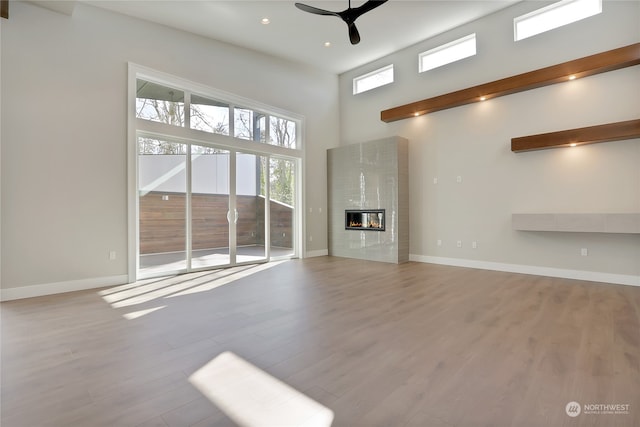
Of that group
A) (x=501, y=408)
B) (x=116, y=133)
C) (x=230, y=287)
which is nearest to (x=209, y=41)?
(x=116, y=133)

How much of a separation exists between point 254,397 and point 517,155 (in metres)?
5.61

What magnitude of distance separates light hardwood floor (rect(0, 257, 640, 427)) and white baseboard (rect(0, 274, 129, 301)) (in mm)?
264

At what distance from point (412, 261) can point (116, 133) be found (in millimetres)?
5903

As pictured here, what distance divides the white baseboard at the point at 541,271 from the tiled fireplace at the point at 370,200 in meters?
0.80

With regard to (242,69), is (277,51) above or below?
above

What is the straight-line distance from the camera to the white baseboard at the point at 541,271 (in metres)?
4.39

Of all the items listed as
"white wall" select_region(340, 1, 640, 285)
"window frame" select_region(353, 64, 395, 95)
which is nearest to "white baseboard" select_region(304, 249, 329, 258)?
"white wall" select_region(340, 1, 640, 285)

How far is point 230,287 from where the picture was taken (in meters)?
4.32

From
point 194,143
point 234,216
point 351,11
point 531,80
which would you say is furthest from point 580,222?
point 194,143

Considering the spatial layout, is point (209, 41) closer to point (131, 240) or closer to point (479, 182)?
point (131, 240)

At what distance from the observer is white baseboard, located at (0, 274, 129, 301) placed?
381 cm

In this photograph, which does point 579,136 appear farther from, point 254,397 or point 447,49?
point 254,397

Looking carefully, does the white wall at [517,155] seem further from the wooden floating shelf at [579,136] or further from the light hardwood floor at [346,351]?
the light hardwood floor at [346,351]

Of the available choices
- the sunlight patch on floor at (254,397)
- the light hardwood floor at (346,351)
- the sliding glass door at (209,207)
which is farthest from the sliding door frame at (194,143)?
the sunlight patch on floor at (254,397)
